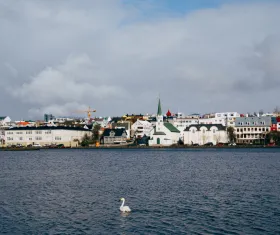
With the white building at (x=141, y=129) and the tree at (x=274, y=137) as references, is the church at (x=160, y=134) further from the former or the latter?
the tree at (x=274, y=137)

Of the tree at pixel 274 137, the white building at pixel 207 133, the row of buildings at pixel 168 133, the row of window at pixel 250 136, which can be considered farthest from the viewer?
the row of window at pixel 250 136

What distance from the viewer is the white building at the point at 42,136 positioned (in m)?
129

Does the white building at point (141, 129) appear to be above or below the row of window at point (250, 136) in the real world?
above

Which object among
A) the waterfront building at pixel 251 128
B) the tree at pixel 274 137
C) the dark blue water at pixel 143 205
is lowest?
the dark blue water at pixel 143 205

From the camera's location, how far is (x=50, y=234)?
19.6 m

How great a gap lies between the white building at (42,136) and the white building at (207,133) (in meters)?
32.7

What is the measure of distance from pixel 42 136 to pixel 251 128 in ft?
185

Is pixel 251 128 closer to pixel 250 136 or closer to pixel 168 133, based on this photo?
pixel 250 136

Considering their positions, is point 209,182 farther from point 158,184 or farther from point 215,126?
point 215,126

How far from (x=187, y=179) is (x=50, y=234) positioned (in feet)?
66.0

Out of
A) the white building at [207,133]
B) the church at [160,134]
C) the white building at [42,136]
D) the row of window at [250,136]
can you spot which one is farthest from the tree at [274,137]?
the white building at [42,136]

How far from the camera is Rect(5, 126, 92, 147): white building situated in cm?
12862

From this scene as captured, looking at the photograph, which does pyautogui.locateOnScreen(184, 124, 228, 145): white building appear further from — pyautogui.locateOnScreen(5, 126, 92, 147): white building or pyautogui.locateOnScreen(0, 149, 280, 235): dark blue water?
pyautogui.locateOnScreen(0, 149, 280, 235): dark blue water

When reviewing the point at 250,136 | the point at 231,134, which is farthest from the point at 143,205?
the point at 250,136
